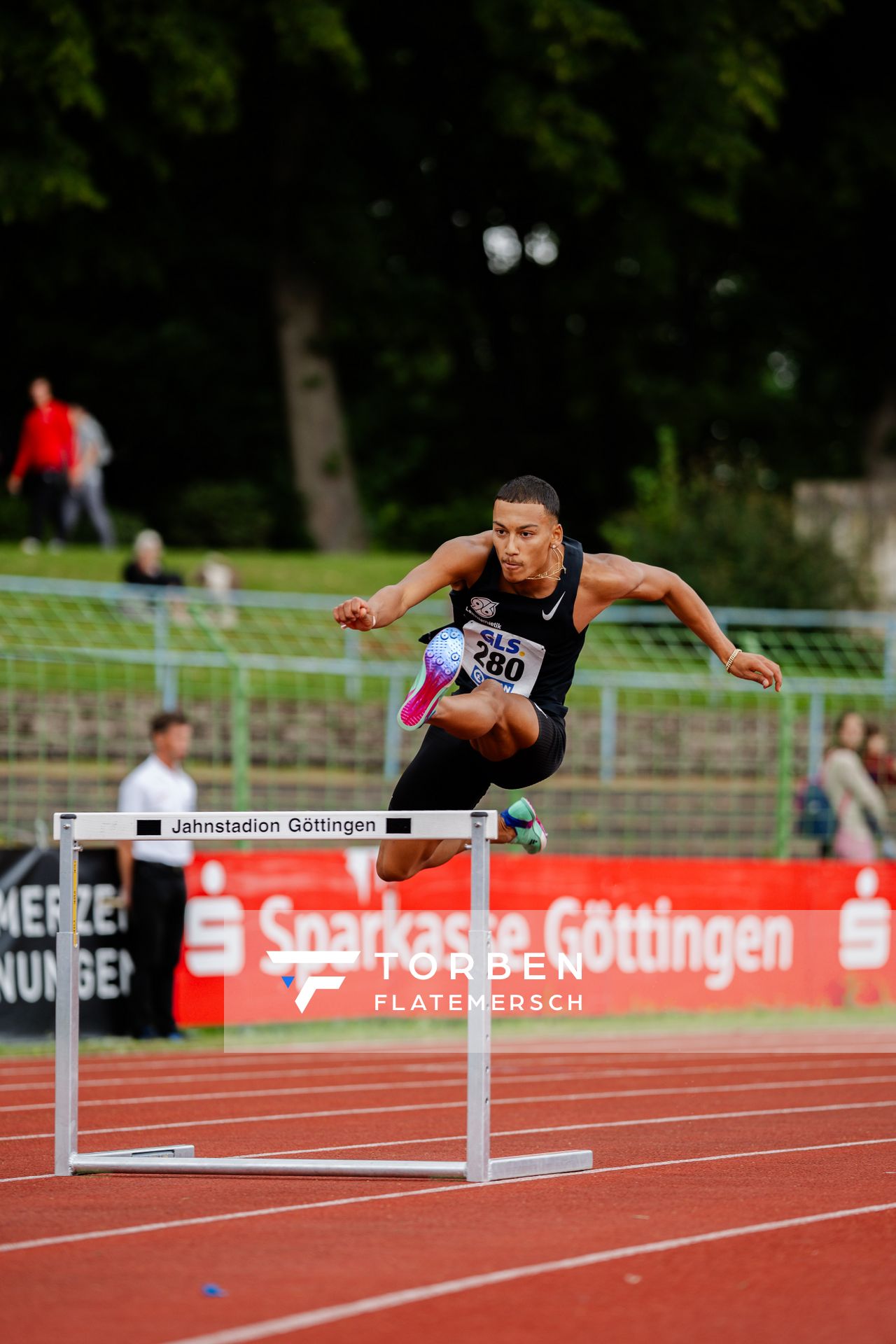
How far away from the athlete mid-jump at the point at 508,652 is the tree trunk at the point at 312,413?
2154cm

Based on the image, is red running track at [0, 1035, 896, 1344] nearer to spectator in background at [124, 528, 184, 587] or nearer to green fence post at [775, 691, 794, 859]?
green fence post at [775, 691, 794, 859]

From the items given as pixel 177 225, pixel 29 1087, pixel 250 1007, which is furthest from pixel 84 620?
pixel 177 225

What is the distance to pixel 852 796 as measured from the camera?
14422 millimetres

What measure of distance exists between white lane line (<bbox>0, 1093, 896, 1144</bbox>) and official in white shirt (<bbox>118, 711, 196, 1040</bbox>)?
2.78 meters

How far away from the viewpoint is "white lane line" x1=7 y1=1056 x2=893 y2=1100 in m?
10.7

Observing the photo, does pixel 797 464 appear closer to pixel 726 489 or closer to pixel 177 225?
pixel 726 489

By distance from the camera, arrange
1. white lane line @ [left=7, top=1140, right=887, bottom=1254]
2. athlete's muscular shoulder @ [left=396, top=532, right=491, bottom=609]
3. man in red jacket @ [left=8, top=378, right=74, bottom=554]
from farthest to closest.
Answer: man in red jacket @ [left=8, top=378, right=74, bottom=554] < athlete's muscular shoulder @ [left=396, top=532, right=491, bottom=609] < white lane line @ [left=7, top=1140, right=887, bottom=1254]

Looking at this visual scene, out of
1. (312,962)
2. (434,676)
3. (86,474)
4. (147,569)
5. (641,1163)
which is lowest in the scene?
(641,1163)

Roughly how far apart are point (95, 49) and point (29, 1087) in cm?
1800

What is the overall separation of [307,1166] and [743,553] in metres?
17.4

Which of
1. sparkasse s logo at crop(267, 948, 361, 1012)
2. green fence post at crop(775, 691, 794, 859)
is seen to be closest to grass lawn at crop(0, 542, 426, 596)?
green fence post at crop(775, 691, 794, 859)

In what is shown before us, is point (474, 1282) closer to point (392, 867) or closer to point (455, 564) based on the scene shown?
point (392, 867)

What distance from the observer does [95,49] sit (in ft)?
82.4

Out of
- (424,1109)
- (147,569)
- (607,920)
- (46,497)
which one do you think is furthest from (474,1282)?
(46,497)
